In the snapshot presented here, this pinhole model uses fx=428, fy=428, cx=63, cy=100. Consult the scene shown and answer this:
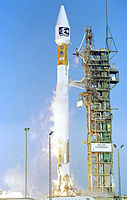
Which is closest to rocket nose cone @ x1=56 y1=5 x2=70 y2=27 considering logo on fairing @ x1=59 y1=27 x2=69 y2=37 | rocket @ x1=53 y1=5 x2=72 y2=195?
rocket @ x1=53 y1=5 x2=72 y2=195

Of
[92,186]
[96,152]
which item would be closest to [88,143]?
[96,152]

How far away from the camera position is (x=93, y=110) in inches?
2712

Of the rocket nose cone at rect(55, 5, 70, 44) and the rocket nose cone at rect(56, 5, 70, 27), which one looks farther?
the rocket nose cone at rect(56, 5, 70, 27)

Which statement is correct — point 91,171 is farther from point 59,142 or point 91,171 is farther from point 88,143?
point 59,142

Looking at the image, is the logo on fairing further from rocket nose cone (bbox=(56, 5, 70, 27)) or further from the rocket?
Answer: rocket nose cone (bbox=(56, 5, 70, 27))

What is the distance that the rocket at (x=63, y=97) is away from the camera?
5712 centimetres

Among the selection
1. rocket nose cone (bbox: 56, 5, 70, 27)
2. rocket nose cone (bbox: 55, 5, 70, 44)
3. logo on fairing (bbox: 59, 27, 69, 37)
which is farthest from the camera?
rocket nose cone (bbox: 56, 5, 70, 27)

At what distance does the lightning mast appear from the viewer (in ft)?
219

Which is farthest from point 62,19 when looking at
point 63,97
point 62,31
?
point 63,97

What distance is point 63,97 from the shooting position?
60.2 metres

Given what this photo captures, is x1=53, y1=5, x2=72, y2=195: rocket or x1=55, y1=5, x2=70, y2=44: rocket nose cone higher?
x1=55, y1=5, x2=70, y2=44: rocket nose cone

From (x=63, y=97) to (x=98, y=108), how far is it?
10.6 metres

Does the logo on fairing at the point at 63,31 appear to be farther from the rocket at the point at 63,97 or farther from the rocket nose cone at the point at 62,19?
the rocket nose cone at the point at 62,19

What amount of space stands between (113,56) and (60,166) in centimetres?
2364
